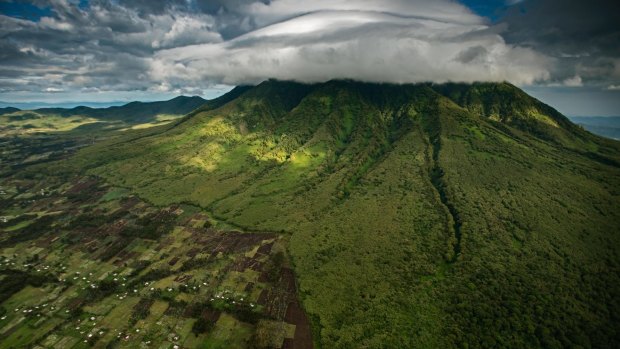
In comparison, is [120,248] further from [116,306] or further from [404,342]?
[404,342]

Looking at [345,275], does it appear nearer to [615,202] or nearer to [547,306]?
[547,306]

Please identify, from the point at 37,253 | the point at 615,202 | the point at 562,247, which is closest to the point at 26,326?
the point at 37,253

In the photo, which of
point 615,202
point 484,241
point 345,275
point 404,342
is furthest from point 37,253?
point 615,202

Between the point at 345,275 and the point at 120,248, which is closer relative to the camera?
the point at 345,275

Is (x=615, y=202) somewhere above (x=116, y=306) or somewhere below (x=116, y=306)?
above

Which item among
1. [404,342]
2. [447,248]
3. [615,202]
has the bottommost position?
[404,342]

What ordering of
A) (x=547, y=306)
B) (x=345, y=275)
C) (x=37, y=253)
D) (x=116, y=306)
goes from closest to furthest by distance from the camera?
(x=547, y=306)
(x=116, y=306)
(x=345, y=275)
(x=37, y=253)

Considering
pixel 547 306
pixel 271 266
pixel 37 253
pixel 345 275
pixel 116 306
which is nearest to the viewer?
pixel 547 306

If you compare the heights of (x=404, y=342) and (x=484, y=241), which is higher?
(x=484, y=241)

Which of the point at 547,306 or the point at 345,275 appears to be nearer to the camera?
the point at 547,306
